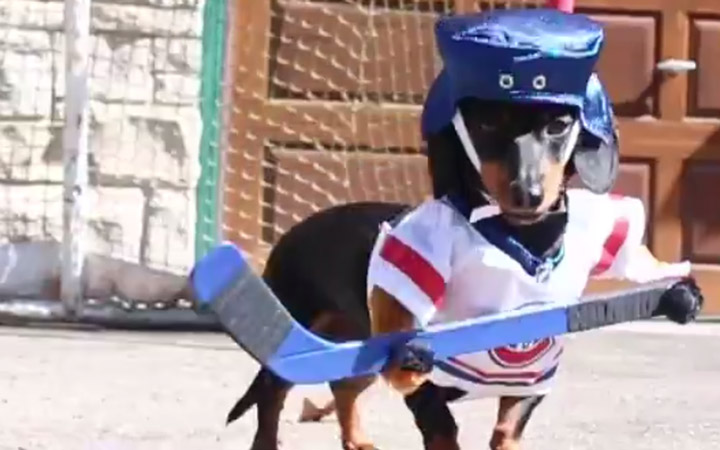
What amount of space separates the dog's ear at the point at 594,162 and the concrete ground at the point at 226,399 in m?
1.64

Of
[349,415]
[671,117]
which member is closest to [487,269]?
[349,415]

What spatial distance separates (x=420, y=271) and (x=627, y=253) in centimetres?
55

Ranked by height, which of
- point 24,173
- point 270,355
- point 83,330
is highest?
point 270,355

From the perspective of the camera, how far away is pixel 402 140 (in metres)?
8.39

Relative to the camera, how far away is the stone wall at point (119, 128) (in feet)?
26.4

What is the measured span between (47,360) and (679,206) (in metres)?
3.05

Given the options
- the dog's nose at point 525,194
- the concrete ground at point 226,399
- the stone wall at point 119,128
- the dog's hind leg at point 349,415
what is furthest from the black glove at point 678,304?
the stone wall at point 119,128

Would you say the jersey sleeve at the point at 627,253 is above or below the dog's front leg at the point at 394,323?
above

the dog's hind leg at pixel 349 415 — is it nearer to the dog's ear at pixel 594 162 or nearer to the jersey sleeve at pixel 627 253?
the jersey sleeve at pixel 627 253

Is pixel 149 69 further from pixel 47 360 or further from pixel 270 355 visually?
pixel 270 355

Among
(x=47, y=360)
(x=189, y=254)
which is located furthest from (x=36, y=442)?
(x=189, y=254)

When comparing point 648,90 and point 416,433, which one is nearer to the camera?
point 416,433

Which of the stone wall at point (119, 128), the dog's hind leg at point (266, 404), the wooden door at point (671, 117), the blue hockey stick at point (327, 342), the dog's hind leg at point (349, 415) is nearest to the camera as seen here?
the blue hockey stick at point (327, 342)

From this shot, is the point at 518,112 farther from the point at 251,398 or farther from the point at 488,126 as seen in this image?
the point at 251,398
